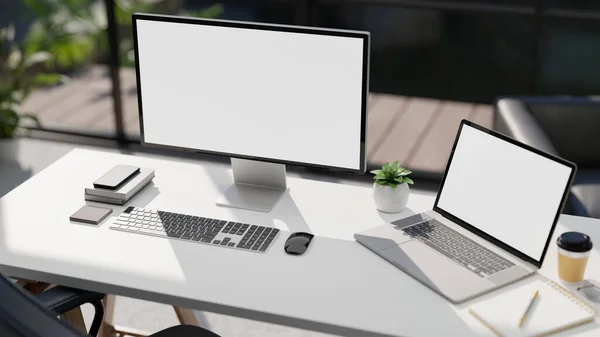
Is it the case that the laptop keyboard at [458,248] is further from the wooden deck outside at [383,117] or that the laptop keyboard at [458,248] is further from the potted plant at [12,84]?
the potted plant at [12,84]

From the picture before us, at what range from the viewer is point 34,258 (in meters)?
2.10

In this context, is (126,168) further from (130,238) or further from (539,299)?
(539,299)

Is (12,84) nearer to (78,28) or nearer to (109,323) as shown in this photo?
(78,28)

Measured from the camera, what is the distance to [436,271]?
2.00 metres

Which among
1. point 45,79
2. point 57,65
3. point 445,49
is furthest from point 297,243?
point 57,65

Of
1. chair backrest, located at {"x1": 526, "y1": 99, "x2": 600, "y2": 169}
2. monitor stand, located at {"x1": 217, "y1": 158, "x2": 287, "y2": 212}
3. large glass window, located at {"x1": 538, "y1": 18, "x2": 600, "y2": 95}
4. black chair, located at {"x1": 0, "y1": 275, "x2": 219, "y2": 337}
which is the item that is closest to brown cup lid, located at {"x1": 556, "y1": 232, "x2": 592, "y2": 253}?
monitor stand, located at {"x1": 217, "y1": 158, "x2": 287, "y2": 212}

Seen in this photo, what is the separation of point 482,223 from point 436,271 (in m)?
Result: 0.22

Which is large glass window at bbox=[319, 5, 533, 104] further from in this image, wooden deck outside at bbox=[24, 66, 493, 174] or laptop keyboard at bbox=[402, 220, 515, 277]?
laptop keyboard at bbox=[402, 220, 515, 277]

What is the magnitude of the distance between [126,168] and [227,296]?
0.73 metres

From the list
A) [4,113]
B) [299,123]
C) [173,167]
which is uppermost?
[299,123]

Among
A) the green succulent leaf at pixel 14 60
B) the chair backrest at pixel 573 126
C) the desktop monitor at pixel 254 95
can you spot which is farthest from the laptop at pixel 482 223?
the green succulent leaf at pixel 14 60

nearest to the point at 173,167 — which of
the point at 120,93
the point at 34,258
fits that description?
the point at 34,258

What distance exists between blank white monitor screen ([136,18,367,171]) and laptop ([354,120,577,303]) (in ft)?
0.85

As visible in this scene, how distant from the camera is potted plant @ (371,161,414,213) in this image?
229 centimetres
